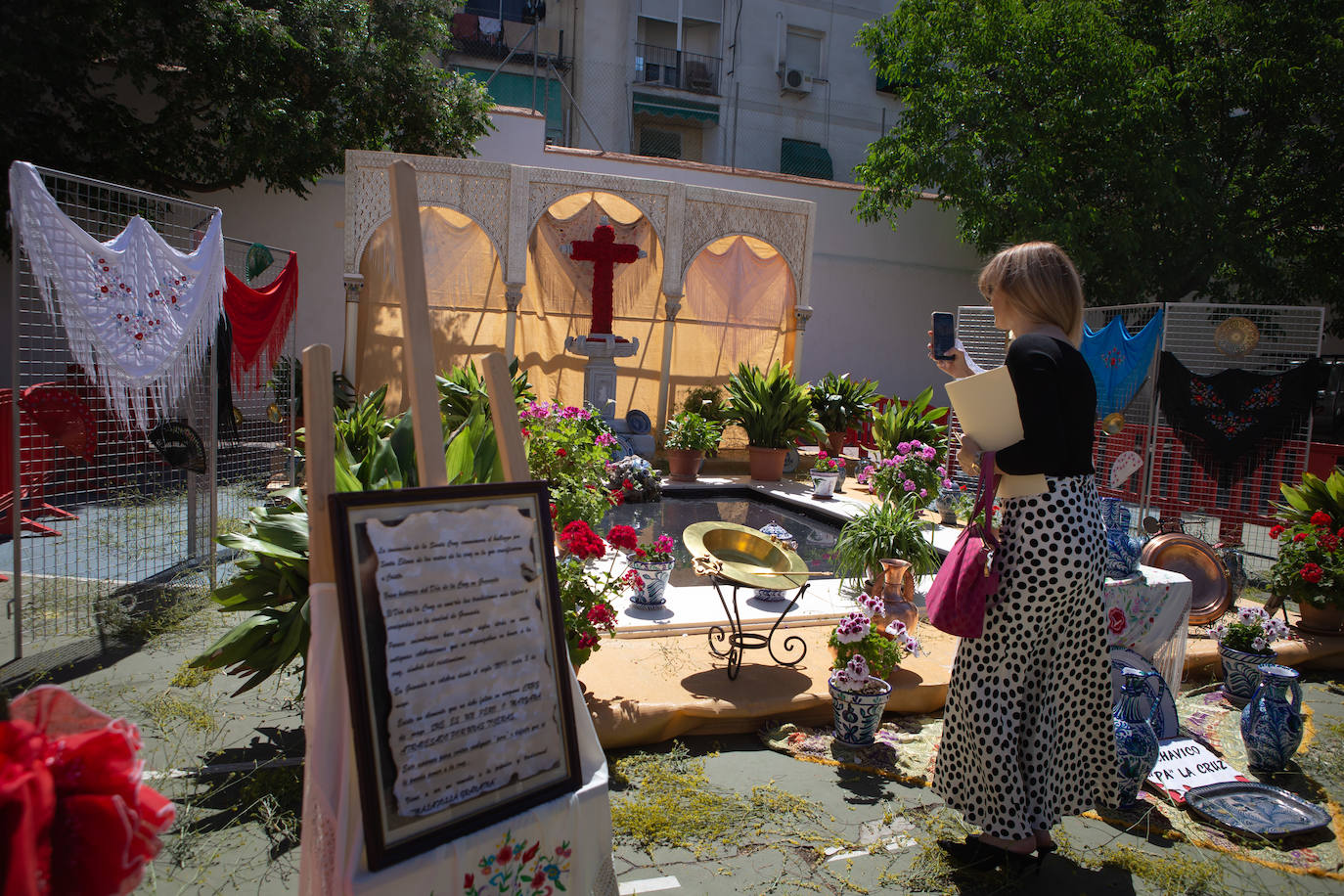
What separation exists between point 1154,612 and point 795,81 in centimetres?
1803

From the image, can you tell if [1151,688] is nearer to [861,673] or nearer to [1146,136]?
[861,673]

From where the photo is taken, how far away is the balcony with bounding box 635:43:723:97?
18984 mm

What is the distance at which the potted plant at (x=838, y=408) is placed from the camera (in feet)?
35.8

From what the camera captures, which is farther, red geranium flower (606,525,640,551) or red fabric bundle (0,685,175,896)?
red geranium flower (606,525,640,551)

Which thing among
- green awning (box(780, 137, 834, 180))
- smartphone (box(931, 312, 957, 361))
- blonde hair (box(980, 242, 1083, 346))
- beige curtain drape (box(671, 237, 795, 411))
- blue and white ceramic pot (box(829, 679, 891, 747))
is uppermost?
green awning (box(780, 137, 834, 180))

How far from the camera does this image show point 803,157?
19406 mm

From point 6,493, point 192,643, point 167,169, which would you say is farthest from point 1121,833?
point 167,169

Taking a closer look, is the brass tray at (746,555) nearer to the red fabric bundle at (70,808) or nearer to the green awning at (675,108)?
the red fabric bundle at (70,808)

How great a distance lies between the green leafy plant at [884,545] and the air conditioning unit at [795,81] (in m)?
16.7

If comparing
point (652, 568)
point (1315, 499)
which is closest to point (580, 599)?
point (652, 568)

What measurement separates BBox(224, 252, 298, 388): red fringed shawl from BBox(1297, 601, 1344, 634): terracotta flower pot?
6.58m

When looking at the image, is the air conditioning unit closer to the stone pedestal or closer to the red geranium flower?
the stone pedestal

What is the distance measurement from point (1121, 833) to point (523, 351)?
1030 cm

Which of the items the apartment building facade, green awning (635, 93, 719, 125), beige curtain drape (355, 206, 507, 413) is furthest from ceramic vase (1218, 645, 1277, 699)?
green awning (635, 93, 719, 125)
